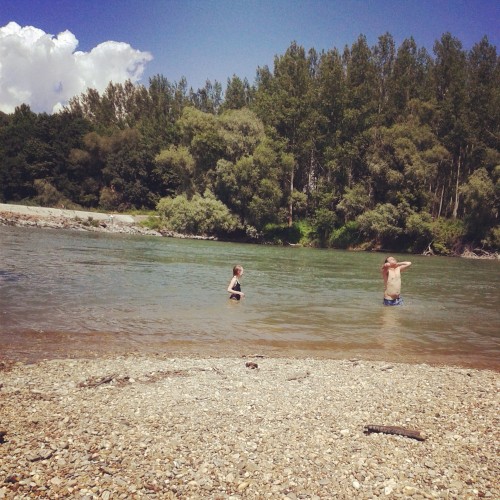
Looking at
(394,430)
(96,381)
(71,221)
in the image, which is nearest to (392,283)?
(394,430)

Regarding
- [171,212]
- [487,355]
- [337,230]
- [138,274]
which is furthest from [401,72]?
[487,355]

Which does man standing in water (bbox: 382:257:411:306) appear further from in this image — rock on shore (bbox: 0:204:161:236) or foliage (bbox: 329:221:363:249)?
rock on shore (bbox: 0:204:161:236)

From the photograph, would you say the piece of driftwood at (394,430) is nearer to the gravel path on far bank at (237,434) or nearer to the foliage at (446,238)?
the gravel path on far bank at (237,434)

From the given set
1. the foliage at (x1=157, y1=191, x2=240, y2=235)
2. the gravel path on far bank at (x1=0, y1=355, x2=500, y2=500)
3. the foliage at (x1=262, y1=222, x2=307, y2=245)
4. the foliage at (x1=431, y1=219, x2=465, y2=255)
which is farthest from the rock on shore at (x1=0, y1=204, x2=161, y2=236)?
the gravel path on far bank at (x1=0, y1=355, x2=500, y2=500)

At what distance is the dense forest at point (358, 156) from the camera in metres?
52.1

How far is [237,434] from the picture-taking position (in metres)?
5.24

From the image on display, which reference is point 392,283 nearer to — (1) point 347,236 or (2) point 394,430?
(2) point 394,430

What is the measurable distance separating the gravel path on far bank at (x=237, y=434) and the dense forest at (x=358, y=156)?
156ft

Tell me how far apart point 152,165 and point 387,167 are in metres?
51.1

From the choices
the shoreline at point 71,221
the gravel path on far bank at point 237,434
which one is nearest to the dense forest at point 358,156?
the shoreline at point 71,221

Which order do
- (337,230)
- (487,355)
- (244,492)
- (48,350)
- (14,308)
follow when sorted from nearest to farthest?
(244,492) < (48,350) < (487,355) < (14,308) < (337,230)

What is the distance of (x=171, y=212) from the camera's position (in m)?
63.9

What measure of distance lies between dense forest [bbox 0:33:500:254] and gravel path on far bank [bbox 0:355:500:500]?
47484mm

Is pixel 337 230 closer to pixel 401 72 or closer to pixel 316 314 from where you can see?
pixel 401 72
